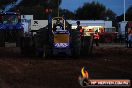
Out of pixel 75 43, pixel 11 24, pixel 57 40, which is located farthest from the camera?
pixel 11 24

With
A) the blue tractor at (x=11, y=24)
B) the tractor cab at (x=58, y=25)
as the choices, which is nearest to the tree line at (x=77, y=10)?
the blue tractor at (x=11, y=24)

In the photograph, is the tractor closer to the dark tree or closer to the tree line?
the tree line

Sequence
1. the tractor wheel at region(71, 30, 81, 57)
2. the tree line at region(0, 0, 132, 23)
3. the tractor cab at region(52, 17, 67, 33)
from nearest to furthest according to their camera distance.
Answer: the tractor wheel at region(71, 30, 81, 57) → the tractor cab at region(52, 17, 67, 33) → the tree line at region(0, 0, 132, 23)

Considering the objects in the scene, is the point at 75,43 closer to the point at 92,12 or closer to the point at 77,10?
the point at 92,12

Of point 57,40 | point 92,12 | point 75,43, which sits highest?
point 92,12

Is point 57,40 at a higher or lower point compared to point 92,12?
lower

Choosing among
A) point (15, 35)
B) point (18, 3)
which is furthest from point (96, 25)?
point (18, 3)

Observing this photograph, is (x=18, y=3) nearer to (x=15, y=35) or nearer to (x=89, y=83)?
(x=15, y=35)

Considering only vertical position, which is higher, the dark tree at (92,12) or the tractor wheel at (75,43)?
the dark tree at (92,12)

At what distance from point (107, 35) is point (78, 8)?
65.2m

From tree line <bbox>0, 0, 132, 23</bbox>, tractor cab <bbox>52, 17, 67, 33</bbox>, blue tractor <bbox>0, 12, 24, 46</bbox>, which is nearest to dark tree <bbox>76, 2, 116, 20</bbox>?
tree line <bbox>0, 0, 132, 23</bbox>

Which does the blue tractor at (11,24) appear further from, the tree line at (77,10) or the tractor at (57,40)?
the tree line at (77,10)

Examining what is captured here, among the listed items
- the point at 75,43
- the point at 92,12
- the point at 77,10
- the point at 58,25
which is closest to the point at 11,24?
the point at 58,25

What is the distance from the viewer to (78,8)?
12800cm
